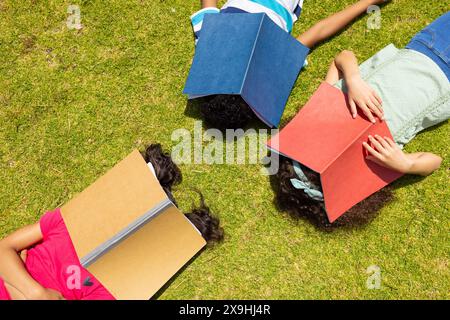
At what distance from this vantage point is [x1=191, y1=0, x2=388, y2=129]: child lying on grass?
2092 mm

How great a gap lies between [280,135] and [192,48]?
0.79 meters

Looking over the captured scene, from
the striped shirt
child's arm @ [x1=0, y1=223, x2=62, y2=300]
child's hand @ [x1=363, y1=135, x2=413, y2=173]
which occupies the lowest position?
child's hand @ [x1=363, y1=135, x2=413, y2=173]

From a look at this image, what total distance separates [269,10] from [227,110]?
1.92 ft

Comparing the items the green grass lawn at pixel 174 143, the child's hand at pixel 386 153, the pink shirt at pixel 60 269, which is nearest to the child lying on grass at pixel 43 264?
the pink shirt at pixel 60 269

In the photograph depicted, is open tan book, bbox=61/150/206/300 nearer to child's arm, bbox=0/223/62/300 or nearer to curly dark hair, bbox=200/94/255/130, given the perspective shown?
child's arm, bbox=0/223/62/300

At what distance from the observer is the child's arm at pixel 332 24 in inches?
91.0

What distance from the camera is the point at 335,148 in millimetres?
1907

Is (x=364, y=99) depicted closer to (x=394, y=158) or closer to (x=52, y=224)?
(x=394, y=158)

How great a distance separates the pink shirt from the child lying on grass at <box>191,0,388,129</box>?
90 centimetres

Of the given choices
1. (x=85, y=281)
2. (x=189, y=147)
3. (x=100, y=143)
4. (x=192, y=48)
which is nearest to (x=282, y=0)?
(x=192, y=48)

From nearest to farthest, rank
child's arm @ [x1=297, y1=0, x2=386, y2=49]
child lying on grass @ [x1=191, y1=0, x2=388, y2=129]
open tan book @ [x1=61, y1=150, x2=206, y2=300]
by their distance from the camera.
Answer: open tan book @ [x1=61, y1=150, x2=206, y2=300], child lying on grass @ [x1=191, y1=0, x2=388, y2=129], child's arm @ [x1=297, y1=0, x2=386, y2=49]

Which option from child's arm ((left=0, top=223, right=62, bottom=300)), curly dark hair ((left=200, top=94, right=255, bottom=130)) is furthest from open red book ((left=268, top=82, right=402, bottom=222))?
child's arm ((left=0, top=223, right=62, bottom=300))

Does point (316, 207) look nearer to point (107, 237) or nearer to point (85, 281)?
point (107, 237)

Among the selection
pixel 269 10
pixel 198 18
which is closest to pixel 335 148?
pixel 269 10
